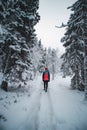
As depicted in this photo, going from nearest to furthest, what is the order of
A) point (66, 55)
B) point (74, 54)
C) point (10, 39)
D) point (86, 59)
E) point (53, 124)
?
point (53, 124) → point (86, 59) → point (10, 39) → point (74, 54) → point (66, 55)

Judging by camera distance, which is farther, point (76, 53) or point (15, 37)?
point (76, 53)

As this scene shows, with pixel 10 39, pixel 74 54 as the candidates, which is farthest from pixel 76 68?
pixel 10 39

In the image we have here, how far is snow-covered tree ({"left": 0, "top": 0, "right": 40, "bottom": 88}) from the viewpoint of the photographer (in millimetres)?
9586

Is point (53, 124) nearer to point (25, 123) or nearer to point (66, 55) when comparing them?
point (25, 123)

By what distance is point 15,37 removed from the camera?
9.64m

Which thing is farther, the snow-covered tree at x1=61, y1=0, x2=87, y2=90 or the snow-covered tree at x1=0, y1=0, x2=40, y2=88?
A: the snow-covered tree at x1=61, y1=0, x2=87, y2=90

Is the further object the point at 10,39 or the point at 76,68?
the point at 76,68

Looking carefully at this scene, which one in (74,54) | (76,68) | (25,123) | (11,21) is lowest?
(25,123)

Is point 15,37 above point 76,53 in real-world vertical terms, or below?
above

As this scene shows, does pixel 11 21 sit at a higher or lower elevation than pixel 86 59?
higher

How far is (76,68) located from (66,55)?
2.52 m

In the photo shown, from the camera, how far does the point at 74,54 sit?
1350cm

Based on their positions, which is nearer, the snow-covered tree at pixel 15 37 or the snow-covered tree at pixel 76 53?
the snow-covered tree at pixel 15 37

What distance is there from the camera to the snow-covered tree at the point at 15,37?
9.59m
